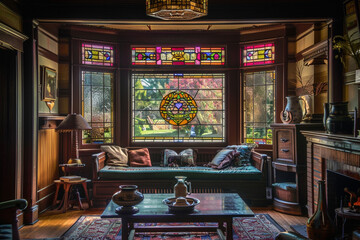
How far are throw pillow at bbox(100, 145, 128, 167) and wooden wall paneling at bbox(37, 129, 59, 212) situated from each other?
811mm

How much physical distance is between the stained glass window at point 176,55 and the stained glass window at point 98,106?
2.34 ft

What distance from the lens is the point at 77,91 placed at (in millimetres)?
6023

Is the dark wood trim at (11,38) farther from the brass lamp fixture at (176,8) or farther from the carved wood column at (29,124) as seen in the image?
the brass lamp fixture at (176,8)

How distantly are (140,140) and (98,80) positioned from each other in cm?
140

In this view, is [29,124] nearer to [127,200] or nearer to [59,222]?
[59,222]

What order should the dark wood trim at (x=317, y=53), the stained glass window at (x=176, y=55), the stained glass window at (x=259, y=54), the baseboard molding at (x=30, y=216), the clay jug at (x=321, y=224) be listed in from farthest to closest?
the stained glass window at (x=176, y=55)
the stained glass window at (x=259, y=54)
the dark wood trim at (x=317, y=53)
the baseboard molding at (x=30, y=216)
the clay jug at (x=321, y=224)

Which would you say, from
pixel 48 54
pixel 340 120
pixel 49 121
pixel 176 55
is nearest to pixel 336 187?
pixel 340 120

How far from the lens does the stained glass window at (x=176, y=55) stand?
6.45 m

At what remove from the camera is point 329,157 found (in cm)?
378

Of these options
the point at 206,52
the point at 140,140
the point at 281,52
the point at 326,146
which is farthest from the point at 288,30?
the point at 140,140

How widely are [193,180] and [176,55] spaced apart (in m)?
2.53

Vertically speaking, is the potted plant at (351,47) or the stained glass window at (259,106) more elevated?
the potted plant at (351,47)

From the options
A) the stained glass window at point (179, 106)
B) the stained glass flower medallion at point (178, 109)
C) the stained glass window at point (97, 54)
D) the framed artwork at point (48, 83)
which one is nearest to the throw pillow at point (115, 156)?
the stained glass window at point (179, 106)

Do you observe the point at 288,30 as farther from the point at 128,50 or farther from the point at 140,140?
the point at 140,140
